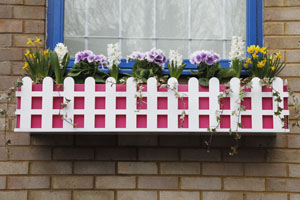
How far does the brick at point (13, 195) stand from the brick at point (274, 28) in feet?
6.70

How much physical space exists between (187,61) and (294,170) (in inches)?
41.7

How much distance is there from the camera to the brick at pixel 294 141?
9.77 ft

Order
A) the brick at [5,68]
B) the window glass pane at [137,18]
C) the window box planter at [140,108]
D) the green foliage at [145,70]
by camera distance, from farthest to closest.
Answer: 1. the window glass pane at [137,18]
2. the brick at [5,68]
3. the green foliage at [145,70]
4. the window box planter at [140,108]

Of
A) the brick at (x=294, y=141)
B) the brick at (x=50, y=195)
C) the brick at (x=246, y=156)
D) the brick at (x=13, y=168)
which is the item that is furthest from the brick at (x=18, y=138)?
the brick at (x=294, y=141)

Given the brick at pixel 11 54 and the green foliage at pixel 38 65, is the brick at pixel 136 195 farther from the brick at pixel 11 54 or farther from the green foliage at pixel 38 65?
the brick at pixel 11 54

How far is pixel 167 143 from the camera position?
9.80ft

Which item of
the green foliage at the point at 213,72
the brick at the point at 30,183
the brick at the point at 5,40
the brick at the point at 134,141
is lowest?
the brick at the point at 30,183

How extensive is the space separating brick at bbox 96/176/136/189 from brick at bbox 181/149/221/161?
39 cm

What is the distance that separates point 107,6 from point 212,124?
126 cm

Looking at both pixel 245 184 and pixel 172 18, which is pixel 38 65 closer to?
pixel 172 18

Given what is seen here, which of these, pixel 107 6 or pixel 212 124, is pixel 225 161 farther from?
pixel 107 6

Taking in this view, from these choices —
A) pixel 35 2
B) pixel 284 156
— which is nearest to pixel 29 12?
pixel 35 2

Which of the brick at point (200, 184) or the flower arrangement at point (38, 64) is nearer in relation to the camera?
the flower arrangement at point (38, 64)

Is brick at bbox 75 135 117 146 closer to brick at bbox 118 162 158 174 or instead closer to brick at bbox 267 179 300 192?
brick at bbox 118 162 158 174
